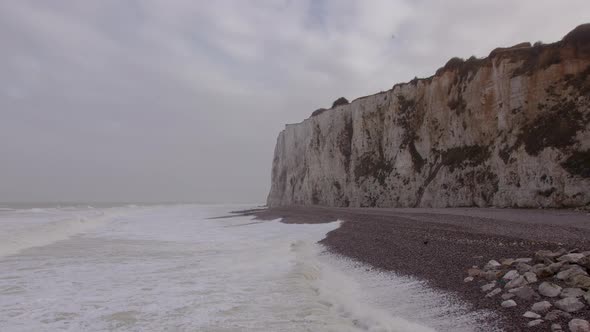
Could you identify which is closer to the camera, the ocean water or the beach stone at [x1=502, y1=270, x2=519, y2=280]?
the ocean water

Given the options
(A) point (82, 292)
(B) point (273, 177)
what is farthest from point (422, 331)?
(B) point (273, 177)

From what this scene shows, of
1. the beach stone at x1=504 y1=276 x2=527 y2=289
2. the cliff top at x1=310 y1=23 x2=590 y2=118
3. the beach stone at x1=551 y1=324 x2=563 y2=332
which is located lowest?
the beach stone at x1=551 y1=324 x2=563 y2=332

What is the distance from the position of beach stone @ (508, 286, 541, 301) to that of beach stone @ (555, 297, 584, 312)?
39 cm

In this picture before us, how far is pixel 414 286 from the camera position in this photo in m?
6.51

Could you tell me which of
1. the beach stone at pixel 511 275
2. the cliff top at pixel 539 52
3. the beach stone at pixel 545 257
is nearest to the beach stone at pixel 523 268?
the beach stone at pixel 511 275

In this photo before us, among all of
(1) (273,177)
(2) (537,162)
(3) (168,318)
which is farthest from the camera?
(1) (273,177)

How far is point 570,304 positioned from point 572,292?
277mm

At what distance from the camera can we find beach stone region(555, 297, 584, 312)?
167 inches

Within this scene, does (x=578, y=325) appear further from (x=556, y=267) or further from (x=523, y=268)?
(x=523, y=268)

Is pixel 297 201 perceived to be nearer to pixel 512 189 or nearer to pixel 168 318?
pixel 512 189

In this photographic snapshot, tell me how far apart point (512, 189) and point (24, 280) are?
22.4 metres

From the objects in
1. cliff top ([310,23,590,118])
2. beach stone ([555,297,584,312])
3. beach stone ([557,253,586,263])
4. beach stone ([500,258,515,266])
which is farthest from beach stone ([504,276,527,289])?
cliff top ([310,23,590,118])

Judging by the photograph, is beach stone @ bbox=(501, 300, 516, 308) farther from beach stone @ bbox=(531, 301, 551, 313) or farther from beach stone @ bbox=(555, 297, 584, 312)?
beach stone @ bbox=(555, 297, 584, 312)

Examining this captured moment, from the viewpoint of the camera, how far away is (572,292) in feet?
14.9
